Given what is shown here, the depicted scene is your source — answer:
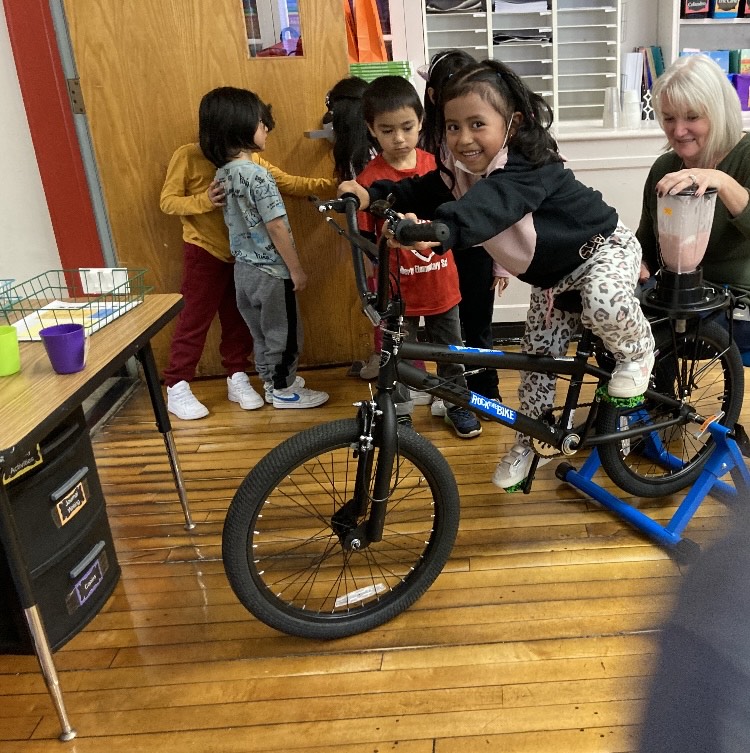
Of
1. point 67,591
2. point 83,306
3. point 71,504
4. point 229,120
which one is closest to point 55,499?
point 71,504

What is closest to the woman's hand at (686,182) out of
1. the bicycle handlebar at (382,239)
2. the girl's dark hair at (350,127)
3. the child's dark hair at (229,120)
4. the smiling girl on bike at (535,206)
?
the smiling girl on bike at (535,206)

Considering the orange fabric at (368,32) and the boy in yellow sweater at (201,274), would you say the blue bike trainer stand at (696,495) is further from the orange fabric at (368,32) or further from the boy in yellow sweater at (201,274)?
the orange fabric at (368,32)

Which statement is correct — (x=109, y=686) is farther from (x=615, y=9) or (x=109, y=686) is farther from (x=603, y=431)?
(x=615, y=9)

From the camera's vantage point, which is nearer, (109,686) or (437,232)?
(437,232)

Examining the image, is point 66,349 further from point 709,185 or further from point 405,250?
point 709,185

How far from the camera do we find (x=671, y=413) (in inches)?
76.2

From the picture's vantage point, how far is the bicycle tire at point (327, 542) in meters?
1.48

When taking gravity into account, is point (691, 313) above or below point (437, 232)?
below

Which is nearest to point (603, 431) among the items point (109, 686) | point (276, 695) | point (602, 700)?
point (602, 700)

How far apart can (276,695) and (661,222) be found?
1.40 m

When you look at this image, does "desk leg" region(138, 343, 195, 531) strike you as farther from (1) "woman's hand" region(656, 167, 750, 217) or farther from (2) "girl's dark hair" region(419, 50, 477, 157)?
(1) "woman's hand" region(656, 167, 750, 217)

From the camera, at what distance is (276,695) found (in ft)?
4.89

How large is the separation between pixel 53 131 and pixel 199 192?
1.97ft

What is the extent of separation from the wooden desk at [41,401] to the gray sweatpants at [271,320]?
0.96 m
